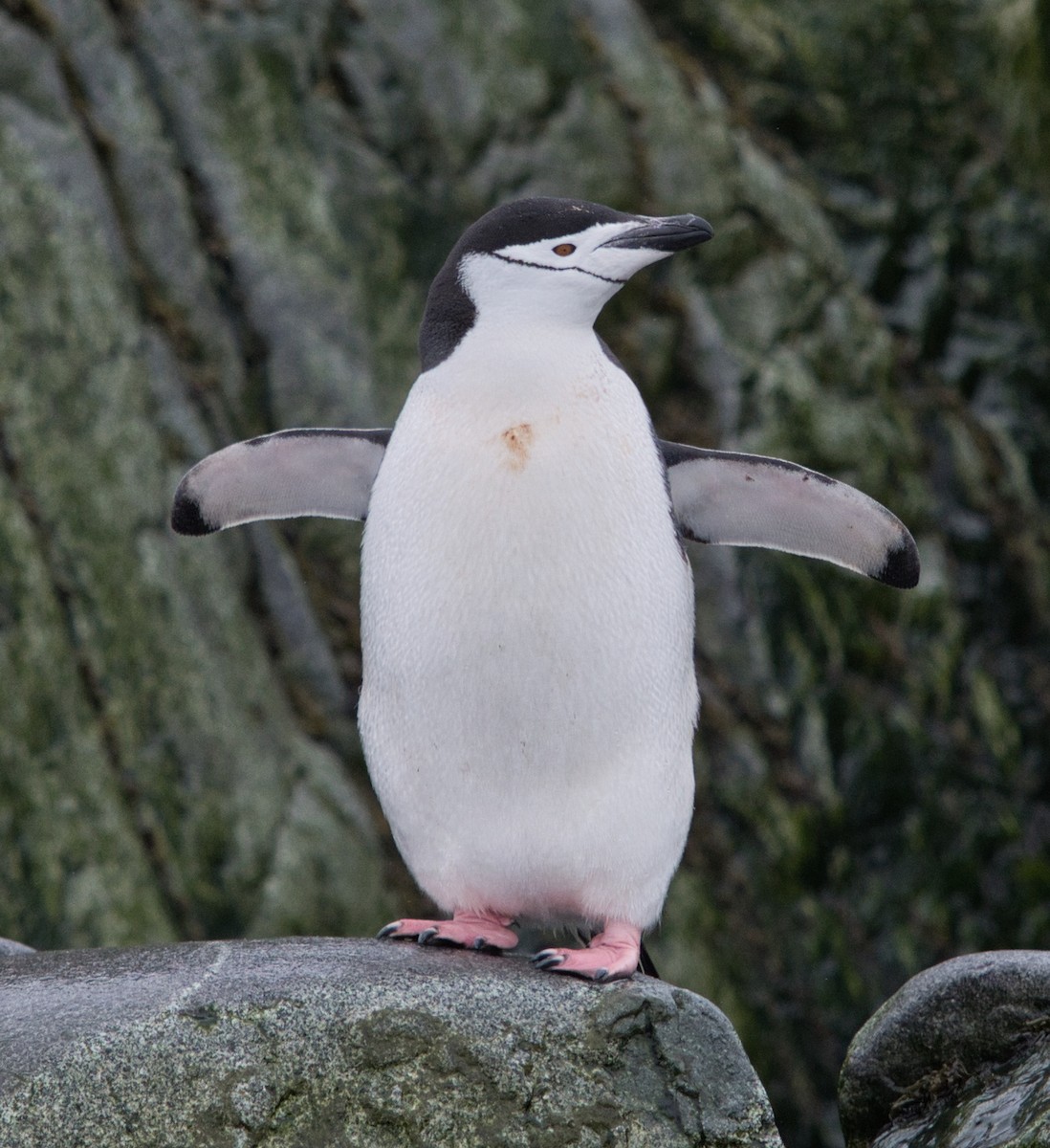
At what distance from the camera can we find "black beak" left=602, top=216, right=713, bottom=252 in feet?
9.83

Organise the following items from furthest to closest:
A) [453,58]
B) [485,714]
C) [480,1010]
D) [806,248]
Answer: [806,248], [453,58], [485,714], [480,1010]

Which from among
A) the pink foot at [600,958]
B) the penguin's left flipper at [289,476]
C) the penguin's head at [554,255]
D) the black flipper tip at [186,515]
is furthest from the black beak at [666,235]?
the pink foot at [600,958]

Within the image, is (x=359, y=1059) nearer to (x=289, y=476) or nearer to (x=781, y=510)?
(x=289, y=476)

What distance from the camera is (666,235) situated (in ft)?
9.85

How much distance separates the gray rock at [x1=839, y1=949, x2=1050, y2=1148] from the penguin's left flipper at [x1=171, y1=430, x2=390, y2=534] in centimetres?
146

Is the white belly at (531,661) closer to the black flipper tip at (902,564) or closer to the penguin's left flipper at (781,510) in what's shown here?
the penguin's left flipper at (781,510)

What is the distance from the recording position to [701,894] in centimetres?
587

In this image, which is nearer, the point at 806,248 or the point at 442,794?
the point at 442,794

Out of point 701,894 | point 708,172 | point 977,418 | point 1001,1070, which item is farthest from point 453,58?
point 1001,1070

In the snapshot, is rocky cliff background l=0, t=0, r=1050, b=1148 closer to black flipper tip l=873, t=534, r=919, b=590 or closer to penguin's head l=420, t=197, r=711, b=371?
penguin's head l=420, t=197, r=711, b=371

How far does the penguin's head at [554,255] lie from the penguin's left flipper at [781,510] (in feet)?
1.36

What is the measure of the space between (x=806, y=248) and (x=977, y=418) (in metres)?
1.09

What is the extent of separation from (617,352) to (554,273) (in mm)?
3326

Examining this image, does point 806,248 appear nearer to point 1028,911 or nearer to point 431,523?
point 1028,911
